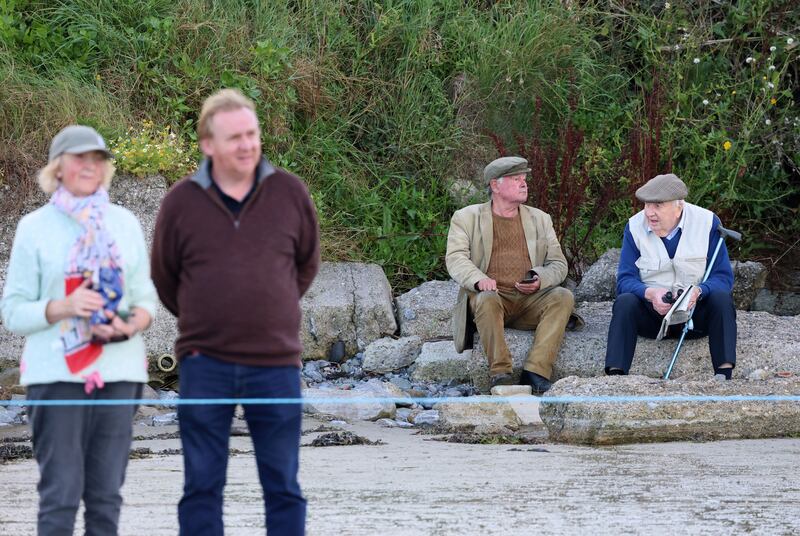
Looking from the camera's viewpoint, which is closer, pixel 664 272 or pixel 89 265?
pixel 89 265

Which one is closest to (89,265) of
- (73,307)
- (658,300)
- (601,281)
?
(73,307)

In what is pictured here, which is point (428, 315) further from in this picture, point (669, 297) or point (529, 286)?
point (669, 297)

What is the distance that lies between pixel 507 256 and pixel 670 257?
1.17 m

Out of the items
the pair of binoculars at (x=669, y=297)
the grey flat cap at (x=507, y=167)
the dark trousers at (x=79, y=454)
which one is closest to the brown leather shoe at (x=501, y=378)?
the pair of binoculars at (x=669, y=297)

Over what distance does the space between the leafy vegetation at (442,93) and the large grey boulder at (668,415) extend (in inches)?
150

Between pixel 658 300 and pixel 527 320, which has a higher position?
pixel 658 300

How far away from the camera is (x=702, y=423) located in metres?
7.21

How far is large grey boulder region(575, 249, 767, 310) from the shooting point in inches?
407

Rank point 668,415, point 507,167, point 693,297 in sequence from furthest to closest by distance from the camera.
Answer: point 507,167, point 693,297, point 668,415

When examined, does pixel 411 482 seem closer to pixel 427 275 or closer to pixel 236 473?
pixel 236 473

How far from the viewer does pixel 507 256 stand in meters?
9.01

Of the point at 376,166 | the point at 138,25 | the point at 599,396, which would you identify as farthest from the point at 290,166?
the point at 599,396

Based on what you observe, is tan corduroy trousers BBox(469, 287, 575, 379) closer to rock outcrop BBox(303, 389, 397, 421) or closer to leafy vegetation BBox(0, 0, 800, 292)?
rock outcrop BBox(303, 389, 397, 421)

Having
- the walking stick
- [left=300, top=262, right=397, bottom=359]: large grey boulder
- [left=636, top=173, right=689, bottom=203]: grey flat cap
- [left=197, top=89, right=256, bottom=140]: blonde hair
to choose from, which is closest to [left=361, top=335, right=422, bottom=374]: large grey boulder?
[left=300, top=262, right=397, bottom=359]: large grey boulder
